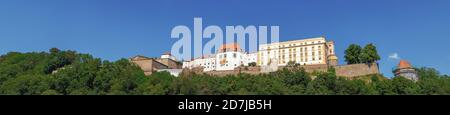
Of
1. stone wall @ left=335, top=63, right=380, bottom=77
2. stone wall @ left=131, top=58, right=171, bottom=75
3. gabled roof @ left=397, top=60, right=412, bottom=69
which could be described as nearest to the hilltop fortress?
stone wall @ left=131, top=58, right=171, bottom=75

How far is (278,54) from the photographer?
84812 millimetres

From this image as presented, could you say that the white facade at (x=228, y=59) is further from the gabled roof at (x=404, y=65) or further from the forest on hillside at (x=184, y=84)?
the forest on hillside at (x=184, y=84)

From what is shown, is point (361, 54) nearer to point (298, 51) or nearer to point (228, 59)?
point (298, 51)

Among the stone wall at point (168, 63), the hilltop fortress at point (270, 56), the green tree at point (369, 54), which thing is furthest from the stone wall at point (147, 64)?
the green tree at point (369, 54)

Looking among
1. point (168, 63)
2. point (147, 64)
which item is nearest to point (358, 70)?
point (147, 64)

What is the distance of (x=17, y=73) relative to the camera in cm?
6431

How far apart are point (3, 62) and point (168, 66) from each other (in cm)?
2144

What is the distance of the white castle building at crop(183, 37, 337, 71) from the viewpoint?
81.2 meters

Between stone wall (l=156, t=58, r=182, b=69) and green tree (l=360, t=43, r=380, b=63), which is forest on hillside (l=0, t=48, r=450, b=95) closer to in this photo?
green tree (l=360, t=43, r=380, b=63)

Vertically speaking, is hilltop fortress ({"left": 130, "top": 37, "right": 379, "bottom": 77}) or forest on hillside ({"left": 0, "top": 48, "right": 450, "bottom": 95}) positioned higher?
hilltop fortress ({"left": 130, "top": 37, "right": 379, "bottom": 77})
